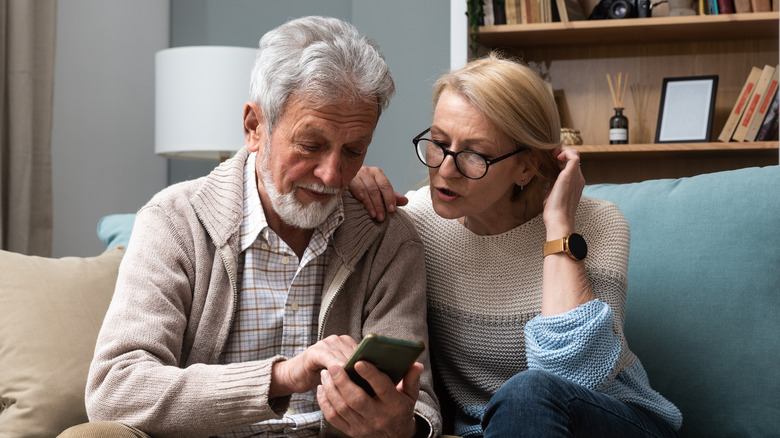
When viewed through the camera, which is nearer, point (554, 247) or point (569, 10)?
point (554, 247)

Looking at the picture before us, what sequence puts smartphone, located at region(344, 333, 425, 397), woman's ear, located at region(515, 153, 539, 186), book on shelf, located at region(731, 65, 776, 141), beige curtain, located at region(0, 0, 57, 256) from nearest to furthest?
smartphone, located at region(344, 333, 425, 397) < woman's ear, located at region(515, 153, 539, 186) < beige curtain, located at region(0, 0, 57, 256) < book on shelf, located at region(731, 65, 776, 141)

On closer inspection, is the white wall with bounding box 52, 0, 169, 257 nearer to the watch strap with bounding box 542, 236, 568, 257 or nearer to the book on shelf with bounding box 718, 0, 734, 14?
the watch strap with bounding box 542, 236, 568, 257

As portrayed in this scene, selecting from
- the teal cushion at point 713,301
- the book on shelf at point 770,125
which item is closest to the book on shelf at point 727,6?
the book on shelf at point 770,125

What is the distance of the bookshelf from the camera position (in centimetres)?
310

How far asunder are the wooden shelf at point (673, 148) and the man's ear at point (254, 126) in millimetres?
1960

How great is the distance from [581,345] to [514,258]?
0.88ft

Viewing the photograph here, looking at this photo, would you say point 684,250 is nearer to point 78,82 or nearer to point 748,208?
point 748,208

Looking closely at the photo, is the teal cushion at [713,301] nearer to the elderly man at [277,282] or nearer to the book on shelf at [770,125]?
the elderly man at [277,282]

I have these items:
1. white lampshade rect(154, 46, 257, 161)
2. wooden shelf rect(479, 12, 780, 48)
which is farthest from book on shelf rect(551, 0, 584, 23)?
white lampshade rect(154, 46, 257, 161)

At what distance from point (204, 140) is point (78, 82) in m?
0.66

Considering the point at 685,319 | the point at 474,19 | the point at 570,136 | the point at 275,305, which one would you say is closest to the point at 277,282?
the point at 275,305

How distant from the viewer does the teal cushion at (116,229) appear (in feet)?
6.71

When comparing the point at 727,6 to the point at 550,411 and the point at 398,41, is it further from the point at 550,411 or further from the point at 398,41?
the point at 550,411

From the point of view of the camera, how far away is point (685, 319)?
5.23 feet
